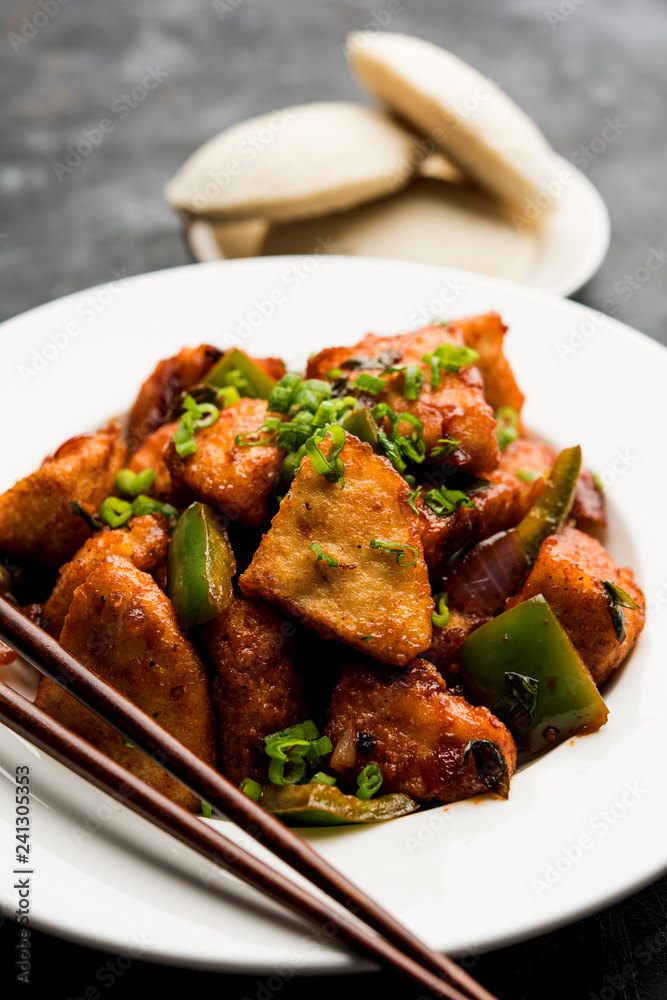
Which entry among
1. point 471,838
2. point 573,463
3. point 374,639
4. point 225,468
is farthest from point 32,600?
point 573,463

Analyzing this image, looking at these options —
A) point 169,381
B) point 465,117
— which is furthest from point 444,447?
point 465,117

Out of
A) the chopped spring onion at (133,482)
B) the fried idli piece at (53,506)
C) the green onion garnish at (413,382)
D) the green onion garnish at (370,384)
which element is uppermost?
the green onion garnish at (413,382)

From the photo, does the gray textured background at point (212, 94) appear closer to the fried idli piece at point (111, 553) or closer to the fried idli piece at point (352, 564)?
the fried idli piece at point (111, 553)

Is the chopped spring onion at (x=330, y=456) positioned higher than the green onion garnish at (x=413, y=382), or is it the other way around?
the green onion garnish at (x=413, y=382)

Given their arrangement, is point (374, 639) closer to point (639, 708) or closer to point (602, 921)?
point (639, 708)

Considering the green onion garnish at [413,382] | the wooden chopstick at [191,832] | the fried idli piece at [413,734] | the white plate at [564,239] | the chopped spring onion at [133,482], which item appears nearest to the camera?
the wooden chopstick at [191,832]

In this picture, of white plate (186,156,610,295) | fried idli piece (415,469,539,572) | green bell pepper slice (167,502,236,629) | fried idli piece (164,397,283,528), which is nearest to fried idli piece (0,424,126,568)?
fried idli piece (164,397,283,528)

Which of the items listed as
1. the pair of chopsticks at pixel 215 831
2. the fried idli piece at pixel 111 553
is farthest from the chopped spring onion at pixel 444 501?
the pair of chopsticks at pixel 215 831
